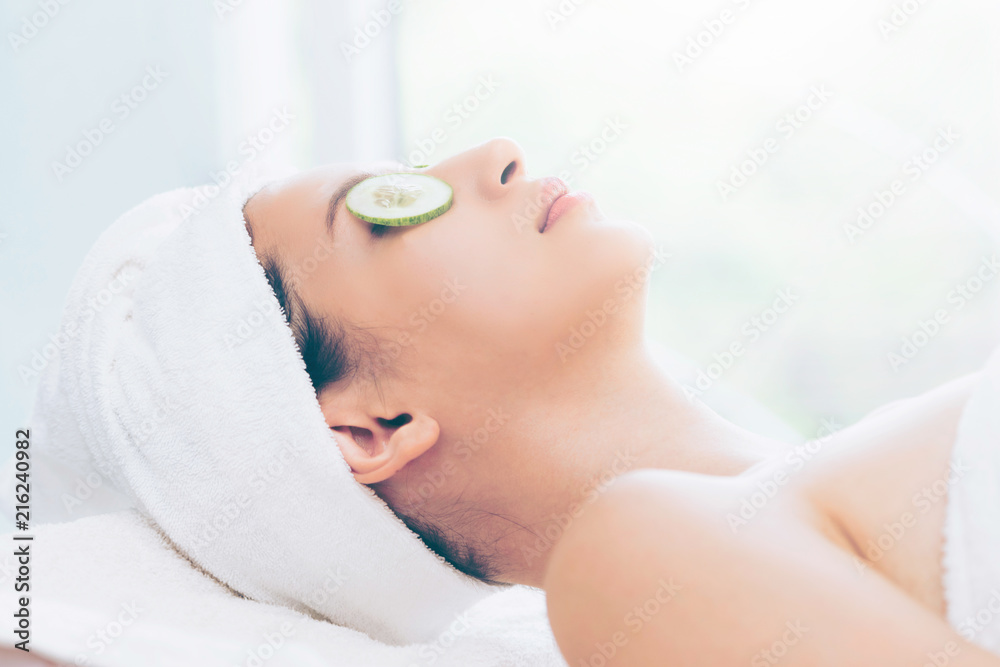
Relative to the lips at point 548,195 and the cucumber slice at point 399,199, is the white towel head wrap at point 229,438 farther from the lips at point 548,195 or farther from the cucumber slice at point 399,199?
the lips at point 548,195

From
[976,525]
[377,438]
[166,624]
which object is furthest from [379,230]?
[976,525]

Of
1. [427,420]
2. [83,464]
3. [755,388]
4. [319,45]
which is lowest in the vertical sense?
[755,388]

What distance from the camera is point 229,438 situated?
2.90 ft

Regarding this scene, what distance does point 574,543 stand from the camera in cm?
70

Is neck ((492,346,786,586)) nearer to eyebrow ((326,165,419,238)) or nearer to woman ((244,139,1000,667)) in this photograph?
woman ((244,139,1000,667))

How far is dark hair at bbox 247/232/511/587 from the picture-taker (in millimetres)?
944

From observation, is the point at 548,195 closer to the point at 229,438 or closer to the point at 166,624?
the point at 229,438

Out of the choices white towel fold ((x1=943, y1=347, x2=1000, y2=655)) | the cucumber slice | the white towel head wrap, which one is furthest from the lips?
white towel fold ((x1=943, y1=347, x2=1000, y2=655))

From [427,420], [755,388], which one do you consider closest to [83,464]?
[427,420]

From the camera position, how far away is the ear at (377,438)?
0.91 metres

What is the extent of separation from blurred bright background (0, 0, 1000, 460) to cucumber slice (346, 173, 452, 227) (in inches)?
23.9

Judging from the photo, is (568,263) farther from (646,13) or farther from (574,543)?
(646,13)

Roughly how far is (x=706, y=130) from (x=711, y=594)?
54.1 inches

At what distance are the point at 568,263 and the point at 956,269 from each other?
1.20m
